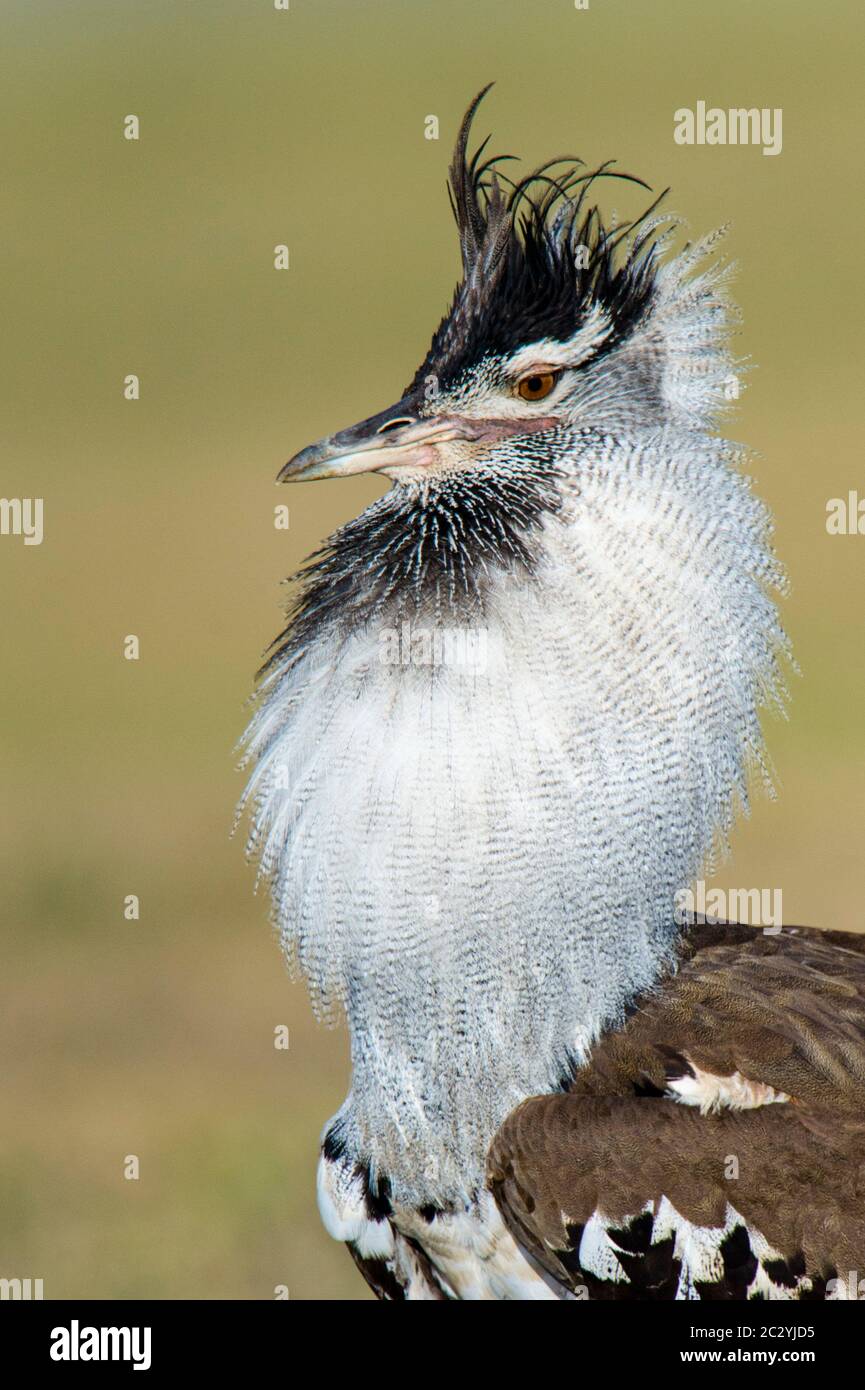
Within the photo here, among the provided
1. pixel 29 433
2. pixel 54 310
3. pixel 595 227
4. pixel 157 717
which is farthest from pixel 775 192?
pixel 595 227

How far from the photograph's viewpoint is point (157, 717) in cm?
934

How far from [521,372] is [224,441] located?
11.4 metres

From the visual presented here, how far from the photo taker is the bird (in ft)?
9.65

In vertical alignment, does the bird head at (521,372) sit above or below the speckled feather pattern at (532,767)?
above

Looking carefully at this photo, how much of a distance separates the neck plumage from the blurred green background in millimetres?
1485

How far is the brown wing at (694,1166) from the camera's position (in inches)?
114
